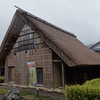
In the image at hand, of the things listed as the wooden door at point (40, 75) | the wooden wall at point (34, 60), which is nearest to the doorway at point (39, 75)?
the wooden door at point (40, 75)

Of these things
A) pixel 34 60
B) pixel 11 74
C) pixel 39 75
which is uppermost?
pixel 34 60

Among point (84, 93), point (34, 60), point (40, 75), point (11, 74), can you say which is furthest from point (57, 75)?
point (11, 74)

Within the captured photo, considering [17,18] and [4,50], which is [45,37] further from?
[4,50]

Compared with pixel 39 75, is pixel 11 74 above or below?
below

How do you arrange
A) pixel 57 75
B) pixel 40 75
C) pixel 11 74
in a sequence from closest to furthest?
pixel 57 75
pixel 40 75
pixel 11 74

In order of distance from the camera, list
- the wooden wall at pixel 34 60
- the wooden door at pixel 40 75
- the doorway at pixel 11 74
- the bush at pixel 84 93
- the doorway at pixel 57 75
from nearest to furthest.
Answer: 1. the bush at pixel 84 93
2. the doorway at pixel 57 75
3. the wooden wall at pixel 34 60
4. the wooden door at pixel 40 75
5. the doorway at pixel 11 74

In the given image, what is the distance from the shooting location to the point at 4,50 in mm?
11859

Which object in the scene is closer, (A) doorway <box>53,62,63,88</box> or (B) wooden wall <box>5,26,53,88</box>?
(A) doorway <box>53,62,63,88</box>

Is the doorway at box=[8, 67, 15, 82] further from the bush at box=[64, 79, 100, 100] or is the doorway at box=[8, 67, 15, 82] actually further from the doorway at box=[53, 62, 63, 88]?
the bush at box=[64, 79, 100, 100]

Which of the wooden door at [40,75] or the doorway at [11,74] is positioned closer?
the wooden door at [40,75]

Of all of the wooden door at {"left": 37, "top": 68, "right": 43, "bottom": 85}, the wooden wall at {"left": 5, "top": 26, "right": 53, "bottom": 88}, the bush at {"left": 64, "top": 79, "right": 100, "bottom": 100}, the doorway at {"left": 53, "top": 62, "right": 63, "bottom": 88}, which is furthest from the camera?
the wooden door at {"left": 37, "top": 68, "right": 43, "bottom": 85}

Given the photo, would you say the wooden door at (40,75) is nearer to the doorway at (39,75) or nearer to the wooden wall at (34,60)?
the doorway at (39,75)

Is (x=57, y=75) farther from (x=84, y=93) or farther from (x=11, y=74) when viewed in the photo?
(x=11, y=74)

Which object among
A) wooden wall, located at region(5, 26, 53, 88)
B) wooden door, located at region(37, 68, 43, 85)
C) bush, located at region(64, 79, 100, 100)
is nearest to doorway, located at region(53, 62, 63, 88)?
wooden wall, located at region(5, 26, 53, 88)
